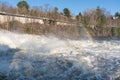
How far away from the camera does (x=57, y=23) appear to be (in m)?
56.2

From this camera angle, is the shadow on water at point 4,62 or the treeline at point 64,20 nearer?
the shadow on water at point 4,62

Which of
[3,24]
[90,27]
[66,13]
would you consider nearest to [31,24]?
[3,24]

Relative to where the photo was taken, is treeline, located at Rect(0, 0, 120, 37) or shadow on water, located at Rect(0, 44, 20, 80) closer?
shadow on water, located at Rect(0, 44, 20, 80)

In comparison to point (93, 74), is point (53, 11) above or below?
above

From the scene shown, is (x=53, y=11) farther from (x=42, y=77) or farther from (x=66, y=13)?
(x=42, y=77)

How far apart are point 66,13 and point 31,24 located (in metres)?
29.0

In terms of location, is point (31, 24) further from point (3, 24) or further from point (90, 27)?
point (90, 27)

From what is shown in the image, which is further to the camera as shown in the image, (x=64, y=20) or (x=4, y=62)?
(x=64, y=20)

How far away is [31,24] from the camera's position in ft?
154

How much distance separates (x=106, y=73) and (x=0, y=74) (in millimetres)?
3137

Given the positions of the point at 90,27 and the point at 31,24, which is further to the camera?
the point at 90,27

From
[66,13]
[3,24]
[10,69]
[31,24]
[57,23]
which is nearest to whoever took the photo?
[10,69]

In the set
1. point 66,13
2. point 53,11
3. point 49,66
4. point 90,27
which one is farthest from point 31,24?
point 49,66

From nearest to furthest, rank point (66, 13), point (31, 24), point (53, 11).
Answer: point (31, 24)
point (53, 11)
point (66, 13)
